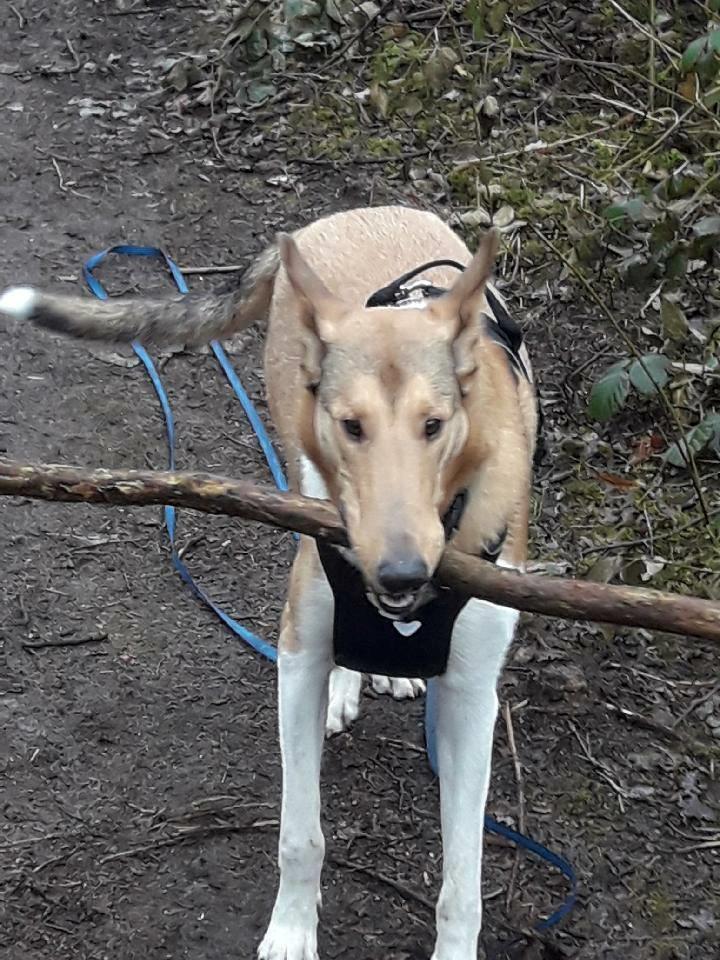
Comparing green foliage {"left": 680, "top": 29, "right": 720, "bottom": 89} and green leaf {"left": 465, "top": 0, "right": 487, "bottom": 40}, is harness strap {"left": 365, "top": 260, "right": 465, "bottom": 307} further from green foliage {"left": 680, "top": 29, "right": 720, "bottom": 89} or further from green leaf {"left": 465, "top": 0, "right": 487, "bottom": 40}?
green leaf {"left": 465, "top": 0, "right": 487, "bottom": 40}

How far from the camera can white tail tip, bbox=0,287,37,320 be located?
3752 millimetres

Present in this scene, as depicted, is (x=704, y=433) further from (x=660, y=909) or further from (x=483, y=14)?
(x=483, y=14)

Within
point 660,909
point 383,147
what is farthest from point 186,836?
point 383,147

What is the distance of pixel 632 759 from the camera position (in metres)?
4.23

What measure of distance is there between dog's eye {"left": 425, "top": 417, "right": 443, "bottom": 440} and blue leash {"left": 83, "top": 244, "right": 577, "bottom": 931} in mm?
1289

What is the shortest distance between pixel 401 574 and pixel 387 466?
Result: 0.26 metres

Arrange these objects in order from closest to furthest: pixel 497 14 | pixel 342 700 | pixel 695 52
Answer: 1. pixel 695 52
2. pixel 342 700
3. pixel 497 14

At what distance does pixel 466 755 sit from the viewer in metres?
3.35

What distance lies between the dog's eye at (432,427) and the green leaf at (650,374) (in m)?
1.40

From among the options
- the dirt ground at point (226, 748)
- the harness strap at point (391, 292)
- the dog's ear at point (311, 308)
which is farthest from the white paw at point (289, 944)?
the harness strap at point (391, 292)

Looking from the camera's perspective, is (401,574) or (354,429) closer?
(401,574)

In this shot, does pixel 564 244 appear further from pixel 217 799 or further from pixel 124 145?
pixel 217 799

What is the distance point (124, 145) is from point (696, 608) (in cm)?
578

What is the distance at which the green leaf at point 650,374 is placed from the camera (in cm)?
394
